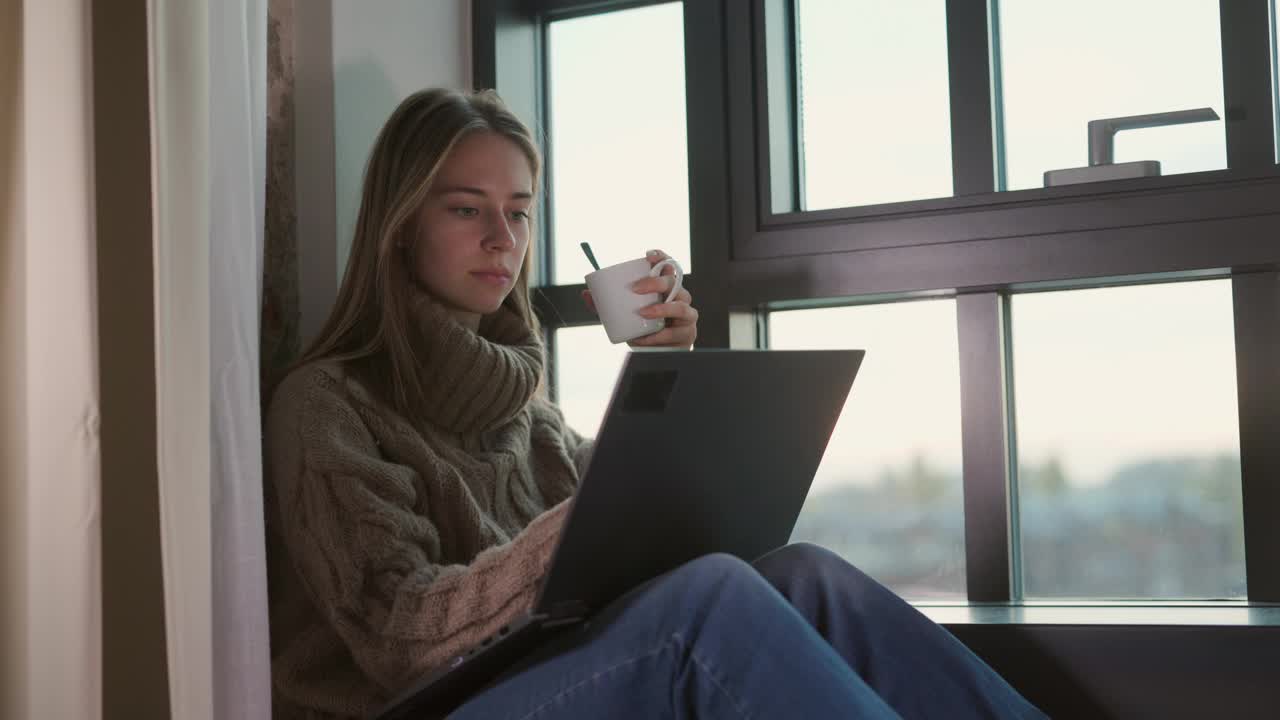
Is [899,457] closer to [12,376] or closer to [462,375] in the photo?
[462,375]

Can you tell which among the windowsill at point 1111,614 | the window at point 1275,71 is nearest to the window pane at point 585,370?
the windowsill at point 1111,614

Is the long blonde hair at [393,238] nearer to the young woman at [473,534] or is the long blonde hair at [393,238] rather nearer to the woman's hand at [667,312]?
the young woman at [473,534]

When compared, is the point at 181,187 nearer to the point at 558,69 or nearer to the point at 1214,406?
the point at 558,69

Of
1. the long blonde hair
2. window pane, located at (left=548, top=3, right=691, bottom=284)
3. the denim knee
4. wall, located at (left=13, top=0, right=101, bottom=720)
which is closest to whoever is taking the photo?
wall, located at (left=13, top=0, right=101, bottom=720)

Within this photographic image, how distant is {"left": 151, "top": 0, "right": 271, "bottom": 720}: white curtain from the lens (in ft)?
3.29

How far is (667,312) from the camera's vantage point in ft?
4.58

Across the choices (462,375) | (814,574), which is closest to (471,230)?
(462,375)

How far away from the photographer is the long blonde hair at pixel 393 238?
136 centimetres

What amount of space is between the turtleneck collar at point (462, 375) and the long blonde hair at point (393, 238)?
18 millimetres

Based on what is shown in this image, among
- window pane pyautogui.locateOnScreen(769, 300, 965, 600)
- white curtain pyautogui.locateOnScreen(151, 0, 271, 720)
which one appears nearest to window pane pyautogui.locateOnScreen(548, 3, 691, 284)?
window pane pyautogui.locateOnScreen(769, 300, 965, 600)

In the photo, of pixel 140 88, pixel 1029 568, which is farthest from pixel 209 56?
pixel 1029 568

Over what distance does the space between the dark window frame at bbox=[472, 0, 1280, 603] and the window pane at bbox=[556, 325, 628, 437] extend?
6cm

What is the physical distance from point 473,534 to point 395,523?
0.15 m

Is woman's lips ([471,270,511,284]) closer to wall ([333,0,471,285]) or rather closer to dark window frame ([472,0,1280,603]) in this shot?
wall ([333,0,471,285])
